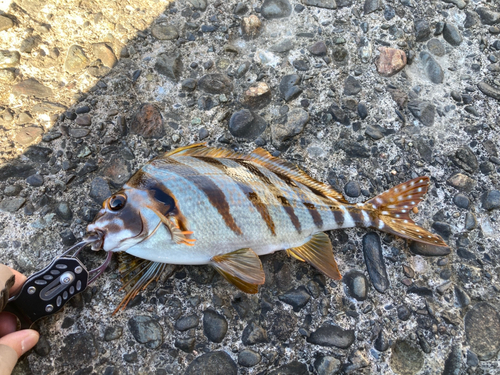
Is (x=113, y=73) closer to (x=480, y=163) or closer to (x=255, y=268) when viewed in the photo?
(x=255, y=268)

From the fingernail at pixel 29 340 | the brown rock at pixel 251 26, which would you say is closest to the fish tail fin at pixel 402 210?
the brown rock at pixel 251 26

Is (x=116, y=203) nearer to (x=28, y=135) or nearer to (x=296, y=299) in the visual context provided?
(x=28, y=135)

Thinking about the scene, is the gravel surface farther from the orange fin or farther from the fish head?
the fish head

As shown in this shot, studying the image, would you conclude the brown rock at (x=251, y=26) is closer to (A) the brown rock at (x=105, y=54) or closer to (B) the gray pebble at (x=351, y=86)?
(B) the gray pebble at (x=351, y=86)

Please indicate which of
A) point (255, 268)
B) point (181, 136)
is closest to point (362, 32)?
point (181, 136)

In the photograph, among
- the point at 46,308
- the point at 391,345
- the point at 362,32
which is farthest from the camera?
the point at 362,32
